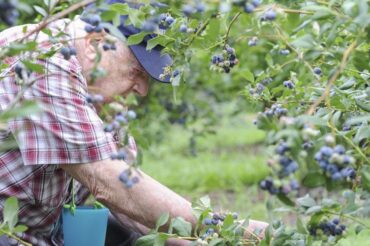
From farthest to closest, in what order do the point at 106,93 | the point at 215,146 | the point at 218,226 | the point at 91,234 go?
1. the point at 215,146
2. the point at 91,234
3. the point at 106,93
4. the point at 218,226

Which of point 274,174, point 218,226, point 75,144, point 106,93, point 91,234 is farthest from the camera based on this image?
point 91,234

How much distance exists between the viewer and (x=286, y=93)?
2.28 meters

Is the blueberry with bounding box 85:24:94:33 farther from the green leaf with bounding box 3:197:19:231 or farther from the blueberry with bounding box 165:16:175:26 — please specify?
the green leaf with bounding box 3:197:19:231

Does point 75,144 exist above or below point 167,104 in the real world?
above

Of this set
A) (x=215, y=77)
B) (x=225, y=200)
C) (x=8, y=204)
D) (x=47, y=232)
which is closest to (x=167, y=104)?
(x=215, y=77)

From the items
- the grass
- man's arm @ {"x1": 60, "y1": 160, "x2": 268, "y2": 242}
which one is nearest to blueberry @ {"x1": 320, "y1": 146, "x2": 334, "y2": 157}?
man's arm @ {"x1": 60, "y1": 160, "x2": 268, "y2": 242}

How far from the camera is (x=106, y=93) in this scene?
2.47 m

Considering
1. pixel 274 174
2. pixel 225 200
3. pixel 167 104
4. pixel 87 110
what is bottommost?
pixel 225 200

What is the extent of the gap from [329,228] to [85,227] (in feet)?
3.80

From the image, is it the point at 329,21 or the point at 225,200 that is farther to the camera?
the point at 225,200

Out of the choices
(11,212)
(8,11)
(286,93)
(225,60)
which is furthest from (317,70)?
(8,11)

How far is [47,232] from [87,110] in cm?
64

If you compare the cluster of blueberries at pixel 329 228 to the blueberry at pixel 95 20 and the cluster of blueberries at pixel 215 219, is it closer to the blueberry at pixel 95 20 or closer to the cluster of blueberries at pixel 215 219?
the cluster of blueberries at pixel 215 219

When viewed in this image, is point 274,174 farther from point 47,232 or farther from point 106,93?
point 47,232
